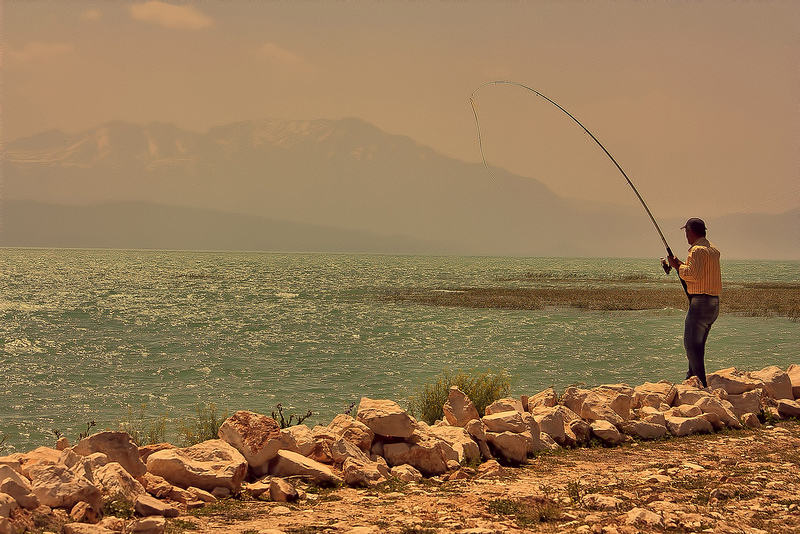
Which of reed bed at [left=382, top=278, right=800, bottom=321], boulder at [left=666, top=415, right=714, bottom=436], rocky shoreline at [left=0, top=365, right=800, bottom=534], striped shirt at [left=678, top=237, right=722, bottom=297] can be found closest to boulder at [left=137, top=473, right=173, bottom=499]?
rocky shoreline at [left=0, top=365, right=800, bottom=534]

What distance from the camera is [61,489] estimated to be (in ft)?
18.3

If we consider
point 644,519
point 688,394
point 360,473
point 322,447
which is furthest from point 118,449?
point 688,394

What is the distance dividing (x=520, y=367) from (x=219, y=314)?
2750 centimetres

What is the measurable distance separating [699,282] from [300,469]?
691 cm

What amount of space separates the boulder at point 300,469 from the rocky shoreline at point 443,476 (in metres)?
0.01

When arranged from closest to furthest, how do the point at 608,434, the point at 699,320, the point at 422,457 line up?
1. the point at 422,457
2. the point at 608,434
3. the point at 699,320

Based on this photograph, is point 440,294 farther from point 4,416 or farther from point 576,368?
point 4,416

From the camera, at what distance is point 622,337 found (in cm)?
3212

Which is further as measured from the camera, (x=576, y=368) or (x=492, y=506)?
(x=576, y=368)

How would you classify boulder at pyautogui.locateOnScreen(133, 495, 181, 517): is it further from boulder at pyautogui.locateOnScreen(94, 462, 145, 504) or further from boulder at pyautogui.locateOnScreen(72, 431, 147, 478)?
boulder at pyautogui.locateOnScreen(72, 431, 147, 478)

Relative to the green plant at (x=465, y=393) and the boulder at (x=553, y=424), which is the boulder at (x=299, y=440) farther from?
the green plant at (x=465, y=393)

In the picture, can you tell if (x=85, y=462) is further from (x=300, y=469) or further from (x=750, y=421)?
(x=750, y=421)

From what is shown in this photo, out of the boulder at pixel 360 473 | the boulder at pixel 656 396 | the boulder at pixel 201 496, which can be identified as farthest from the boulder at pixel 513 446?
the boulder at pixel 201 496

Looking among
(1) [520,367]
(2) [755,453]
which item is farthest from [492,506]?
(1) [520,367]
